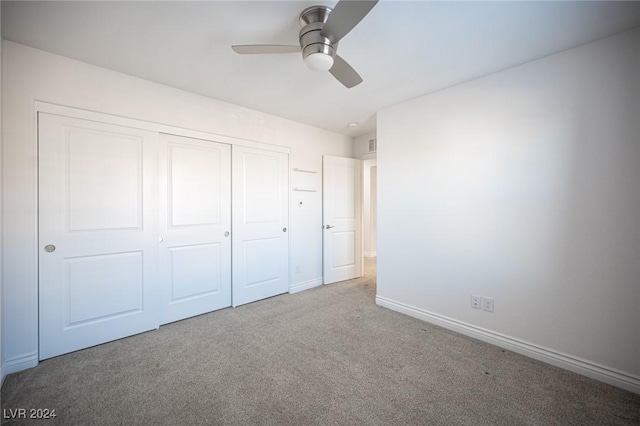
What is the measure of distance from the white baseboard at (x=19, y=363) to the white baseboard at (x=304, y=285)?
94.6 inches

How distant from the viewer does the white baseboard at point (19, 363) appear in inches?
74.8

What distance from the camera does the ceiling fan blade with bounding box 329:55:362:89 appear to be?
5.80 feet

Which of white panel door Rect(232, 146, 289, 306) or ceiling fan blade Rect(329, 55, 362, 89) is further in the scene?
white panel door Rect(232, 146, 289, 306)

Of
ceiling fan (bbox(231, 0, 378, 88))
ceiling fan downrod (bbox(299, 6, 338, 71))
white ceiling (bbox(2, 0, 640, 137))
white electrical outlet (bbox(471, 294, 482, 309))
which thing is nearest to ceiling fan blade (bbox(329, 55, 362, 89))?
ceiling fan (bbox(231, 0, 378, 88))

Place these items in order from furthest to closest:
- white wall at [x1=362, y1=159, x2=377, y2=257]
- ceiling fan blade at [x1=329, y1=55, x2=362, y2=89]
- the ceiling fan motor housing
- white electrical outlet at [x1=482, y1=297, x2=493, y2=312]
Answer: white wall at [x1=362, y1=159, x2=377, y2=257]
white electrical outlet at [x1=482, y1=297, x2=493, y2=312]
ceiling fan blade at [x1=329, y1=55, x2=362, y2=89]
the ceiling fan motor housing

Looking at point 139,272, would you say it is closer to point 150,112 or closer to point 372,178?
point 150,112

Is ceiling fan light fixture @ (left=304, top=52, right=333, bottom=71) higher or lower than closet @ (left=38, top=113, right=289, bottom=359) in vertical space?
higher

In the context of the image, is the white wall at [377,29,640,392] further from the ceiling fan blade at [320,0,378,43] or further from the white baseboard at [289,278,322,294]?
the ceiling fan blade at [320,0,378,43]

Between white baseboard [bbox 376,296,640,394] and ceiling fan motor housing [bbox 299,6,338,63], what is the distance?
2.59 meters

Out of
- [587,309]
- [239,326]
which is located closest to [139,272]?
[239,326]

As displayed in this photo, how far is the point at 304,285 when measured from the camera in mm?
3811

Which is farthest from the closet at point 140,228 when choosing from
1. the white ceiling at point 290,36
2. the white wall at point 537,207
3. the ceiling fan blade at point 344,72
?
the white wall at point 537,207

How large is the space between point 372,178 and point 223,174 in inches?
168

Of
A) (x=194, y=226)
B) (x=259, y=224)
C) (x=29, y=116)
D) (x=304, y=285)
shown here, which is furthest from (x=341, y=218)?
(x=29, y=116)
